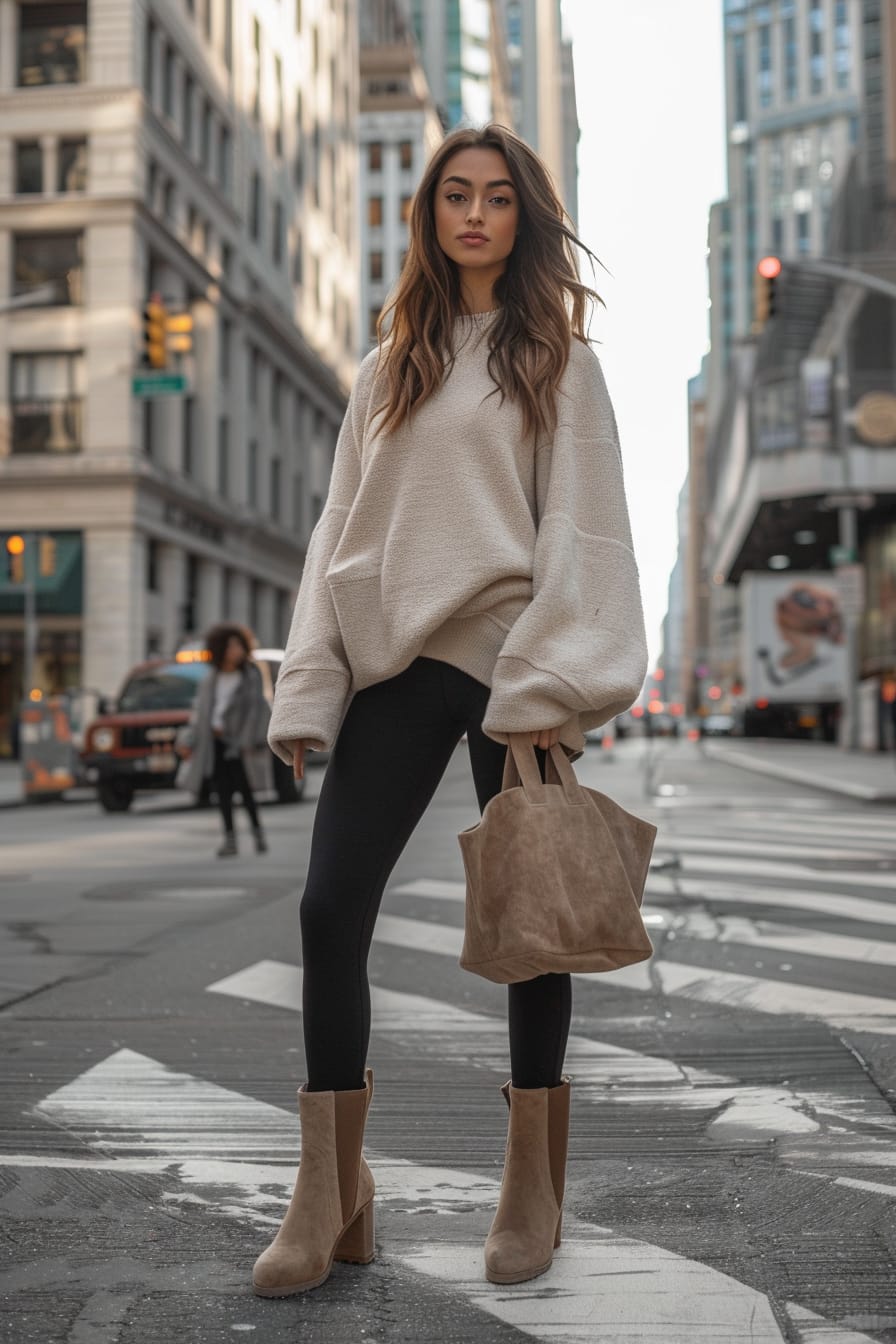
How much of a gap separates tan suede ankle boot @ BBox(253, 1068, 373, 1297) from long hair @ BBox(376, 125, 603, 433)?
118 centimetres

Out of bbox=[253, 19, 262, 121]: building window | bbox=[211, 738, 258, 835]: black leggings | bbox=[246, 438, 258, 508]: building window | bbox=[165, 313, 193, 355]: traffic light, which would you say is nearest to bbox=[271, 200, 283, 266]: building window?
bbox=[253, 19, 262, 121]: building window

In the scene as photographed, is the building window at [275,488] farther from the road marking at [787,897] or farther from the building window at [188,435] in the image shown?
the road marking at [787,897]

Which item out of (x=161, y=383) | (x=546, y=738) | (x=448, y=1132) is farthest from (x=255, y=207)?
(x=546, y=738)

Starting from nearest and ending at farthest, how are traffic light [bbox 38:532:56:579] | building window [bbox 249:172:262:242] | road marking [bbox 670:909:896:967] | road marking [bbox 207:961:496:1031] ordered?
road marking [bbox 207:961:496:1031]
road marking [bbox 670:909:896:967]
traffic light [bbox 38:532:56:579]
building window [bbox 249:172:262:242]

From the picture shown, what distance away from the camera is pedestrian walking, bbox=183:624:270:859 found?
11.3 metres

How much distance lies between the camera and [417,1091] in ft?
13.0

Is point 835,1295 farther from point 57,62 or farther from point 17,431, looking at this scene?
point 57,62

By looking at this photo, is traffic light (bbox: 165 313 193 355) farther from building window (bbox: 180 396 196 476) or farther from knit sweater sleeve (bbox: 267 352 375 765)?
building window (bbox: 180 396 196 476)

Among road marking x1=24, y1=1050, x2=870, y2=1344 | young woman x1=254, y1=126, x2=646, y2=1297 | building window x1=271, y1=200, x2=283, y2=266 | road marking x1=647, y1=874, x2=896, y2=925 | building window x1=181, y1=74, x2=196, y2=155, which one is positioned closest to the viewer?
road marking x1=24, y1=1050, x2=870, y2=1344

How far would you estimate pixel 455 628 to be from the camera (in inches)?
107

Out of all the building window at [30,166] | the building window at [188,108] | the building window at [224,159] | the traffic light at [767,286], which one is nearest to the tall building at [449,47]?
the building window at [224,159]

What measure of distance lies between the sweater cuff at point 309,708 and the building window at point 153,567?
35136mm

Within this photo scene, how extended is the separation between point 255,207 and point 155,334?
30.7 m

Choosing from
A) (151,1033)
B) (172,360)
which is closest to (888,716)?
(172,360)
